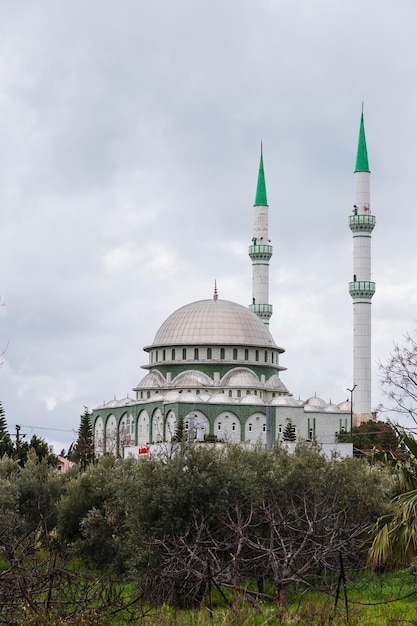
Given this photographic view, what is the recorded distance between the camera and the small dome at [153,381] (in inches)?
2876

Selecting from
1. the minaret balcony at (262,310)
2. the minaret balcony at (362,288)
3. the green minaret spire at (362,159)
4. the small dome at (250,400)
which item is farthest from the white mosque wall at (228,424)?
the green minaret spire at (362,159)

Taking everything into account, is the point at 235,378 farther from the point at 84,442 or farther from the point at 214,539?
the point at 214,539

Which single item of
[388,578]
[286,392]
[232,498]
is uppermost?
[286,392]

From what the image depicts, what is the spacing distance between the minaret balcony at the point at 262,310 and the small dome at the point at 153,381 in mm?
9550

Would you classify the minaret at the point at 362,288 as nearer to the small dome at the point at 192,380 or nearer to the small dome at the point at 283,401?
the small dome at the point at 283,401

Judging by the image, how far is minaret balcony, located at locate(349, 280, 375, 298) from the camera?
6981 centimetres

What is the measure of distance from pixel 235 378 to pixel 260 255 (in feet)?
33.4

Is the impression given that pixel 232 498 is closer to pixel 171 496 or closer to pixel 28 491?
pixel 171 496

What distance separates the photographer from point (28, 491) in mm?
29875

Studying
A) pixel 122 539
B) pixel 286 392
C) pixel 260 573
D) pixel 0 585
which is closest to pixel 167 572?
pixel 260 573

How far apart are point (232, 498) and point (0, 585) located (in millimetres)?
9184

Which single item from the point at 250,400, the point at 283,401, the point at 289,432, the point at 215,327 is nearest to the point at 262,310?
the point at 215,327

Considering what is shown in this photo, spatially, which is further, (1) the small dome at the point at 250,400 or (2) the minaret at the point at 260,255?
(2) the minaret at the point at 260,255

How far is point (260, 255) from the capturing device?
253 feet
